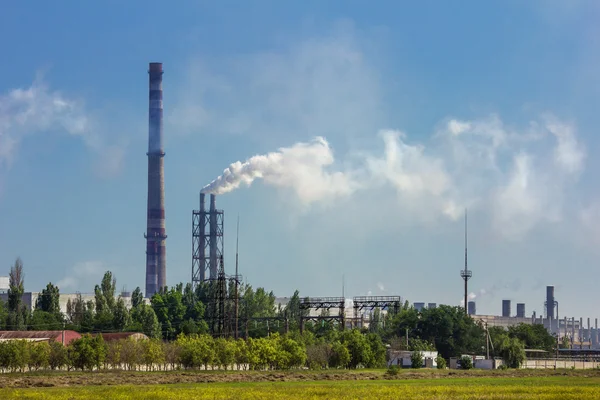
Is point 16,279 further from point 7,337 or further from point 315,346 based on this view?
point 315,346

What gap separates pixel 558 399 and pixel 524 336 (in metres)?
138

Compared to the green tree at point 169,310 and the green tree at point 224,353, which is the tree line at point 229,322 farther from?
the green tree at point 224,353

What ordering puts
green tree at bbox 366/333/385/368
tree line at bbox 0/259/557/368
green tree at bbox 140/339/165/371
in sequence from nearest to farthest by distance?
1. green tree at bbox 140/339/165/371
2. green tree at bbox 366/333/385/368
3. tree line at bbox 0/259/557/368

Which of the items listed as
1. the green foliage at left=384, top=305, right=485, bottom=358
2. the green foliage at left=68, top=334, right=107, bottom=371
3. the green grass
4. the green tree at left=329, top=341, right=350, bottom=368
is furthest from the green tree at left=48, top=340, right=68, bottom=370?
the green foliage at left=384, top=305, right=485, bottom=358

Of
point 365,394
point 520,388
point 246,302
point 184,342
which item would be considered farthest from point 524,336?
point 365,394

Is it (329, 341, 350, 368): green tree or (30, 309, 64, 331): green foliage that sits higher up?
(30, 309, 64, 331): green foliage

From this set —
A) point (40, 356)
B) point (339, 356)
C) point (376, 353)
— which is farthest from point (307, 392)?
point (376, 353)

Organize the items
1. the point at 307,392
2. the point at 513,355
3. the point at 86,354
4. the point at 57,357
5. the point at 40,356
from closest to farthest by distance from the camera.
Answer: the point at 307,392, the point at 40,356, the point at 86,354, the point at 57,357, the point at 513,355

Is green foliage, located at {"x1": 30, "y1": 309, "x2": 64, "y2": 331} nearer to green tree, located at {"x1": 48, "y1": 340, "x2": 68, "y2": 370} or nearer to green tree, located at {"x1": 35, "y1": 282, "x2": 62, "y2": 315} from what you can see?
green tree, located at {"x1": 35, "y1": 282, "x2": 62, "y2": 315}

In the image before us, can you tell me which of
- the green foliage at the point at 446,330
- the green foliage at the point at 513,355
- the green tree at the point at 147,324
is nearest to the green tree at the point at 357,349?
the green foliage at the point at 513,355

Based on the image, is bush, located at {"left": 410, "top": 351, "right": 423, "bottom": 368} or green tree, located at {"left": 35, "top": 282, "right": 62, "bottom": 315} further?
green tree, located at {"left": 35, "top": 282, "right": 62, "bottom": 315}

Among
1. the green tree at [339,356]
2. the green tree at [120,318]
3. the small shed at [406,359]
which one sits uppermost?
the green tree at [120,318]

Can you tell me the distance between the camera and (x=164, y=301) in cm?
17788

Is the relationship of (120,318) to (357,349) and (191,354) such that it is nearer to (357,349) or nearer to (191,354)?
(357,349)
